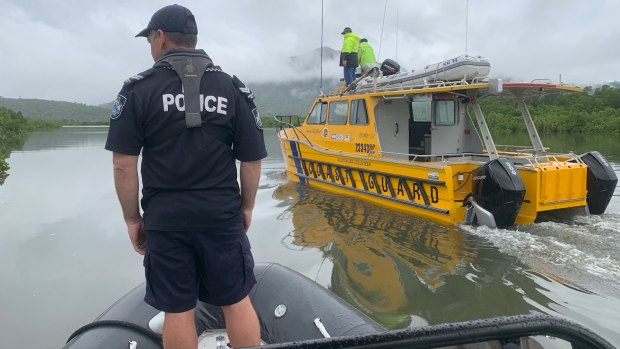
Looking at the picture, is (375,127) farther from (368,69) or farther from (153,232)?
(153,232)

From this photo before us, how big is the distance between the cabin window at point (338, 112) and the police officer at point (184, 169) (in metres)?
7.48

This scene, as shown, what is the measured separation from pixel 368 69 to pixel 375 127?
1775mm

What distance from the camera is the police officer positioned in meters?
1.91

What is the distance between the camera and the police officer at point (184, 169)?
1909 millimetres

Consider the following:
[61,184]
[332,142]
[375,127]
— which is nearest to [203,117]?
[375,127]

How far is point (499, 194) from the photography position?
6.32 metres

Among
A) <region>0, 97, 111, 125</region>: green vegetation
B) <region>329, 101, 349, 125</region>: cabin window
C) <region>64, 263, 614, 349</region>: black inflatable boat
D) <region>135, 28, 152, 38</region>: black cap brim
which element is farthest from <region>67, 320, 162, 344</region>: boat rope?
<region>0, 97, 111, 125</region>: green vegetation

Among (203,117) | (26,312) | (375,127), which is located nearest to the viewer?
(203,117)

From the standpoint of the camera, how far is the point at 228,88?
2.04 m

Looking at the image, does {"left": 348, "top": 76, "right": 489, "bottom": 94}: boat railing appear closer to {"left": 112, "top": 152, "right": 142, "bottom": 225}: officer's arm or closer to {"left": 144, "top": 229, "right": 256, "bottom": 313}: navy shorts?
{"left": 144, "top": 229, "right": 256, "bottom": 313}: navy shorts

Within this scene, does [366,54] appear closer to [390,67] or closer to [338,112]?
[390,67]

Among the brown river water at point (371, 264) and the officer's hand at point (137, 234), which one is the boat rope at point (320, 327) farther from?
the brown river water at point (371, 264)

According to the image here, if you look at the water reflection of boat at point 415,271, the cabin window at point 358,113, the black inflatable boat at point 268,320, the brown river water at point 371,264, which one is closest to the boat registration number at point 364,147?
the cabin window at point 358,113

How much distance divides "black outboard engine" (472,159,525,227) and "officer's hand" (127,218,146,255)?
5.30m
